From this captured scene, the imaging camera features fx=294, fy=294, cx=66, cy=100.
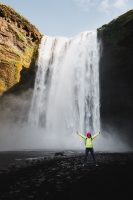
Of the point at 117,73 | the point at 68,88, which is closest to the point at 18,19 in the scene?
A: the point at 68,88

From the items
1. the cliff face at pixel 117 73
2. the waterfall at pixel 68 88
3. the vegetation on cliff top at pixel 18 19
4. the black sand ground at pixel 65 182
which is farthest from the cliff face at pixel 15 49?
the black sand ground at pixel 65 182

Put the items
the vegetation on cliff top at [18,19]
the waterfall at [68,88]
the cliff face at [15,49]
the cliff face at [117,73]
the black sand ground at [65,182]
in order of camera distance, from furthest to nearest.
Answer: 1. the waterfall at [68,88]
2. the vegetation on cliff top at [18,19]
3. the cliff face at [15,49]
4. the cliff face at [117,73]
5. the black sand ground at [65,182]

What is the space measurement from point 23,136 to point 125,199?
33.8 m

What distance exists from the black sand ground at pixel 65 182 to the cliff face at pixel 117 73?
22.6m

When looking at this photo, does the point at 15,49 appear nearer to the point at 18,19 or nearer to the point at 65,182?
the point at 18,19

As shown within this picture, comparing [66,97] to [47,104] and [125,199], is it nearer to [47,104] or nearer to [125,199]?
[47,104]

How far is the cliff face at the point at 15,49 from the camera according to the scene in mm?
38625

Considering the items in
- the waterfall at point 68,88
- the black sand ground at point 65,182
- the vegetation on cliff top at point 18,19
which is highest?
the vegetation on cliff top at point 18,19

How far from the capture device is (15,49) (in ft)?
132

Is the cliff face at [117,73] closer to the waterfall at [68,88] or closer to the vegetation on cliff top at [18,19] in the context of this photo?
the waterfall at [68,88]

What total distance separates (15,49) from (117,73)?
1416cm

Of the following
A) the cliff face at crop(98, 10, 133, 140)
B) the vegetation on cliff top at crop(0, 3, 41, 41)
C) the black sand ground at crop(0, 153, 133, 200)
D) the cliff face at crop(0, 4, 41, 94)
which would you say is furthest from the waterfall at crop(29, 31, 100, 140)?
the black sand ground at crop(0, 153, 133, 200)

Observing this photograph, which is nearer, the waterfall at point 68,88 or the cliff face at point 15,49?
the cliff face at point 15,49

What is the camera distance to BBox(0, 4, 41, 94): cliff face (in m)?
38.6
